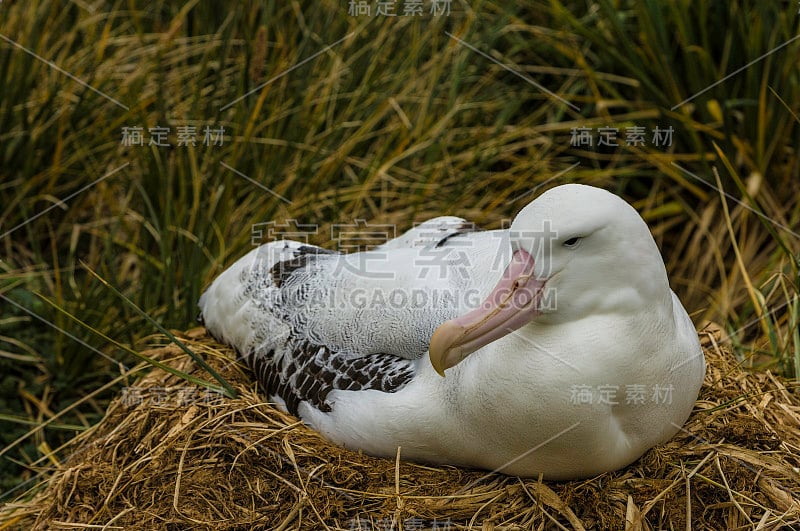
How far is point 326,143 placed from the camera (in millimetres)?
4898

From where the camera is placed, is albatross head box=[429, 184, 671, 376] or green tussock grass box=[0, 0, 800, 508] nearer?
albatross head box=[429, 184, 671, 376]

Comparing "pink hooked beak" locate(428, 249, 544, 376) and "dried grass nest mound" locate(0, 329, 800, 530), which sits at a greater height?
"pink hooked beak" locate(428, 249, 544, 376)

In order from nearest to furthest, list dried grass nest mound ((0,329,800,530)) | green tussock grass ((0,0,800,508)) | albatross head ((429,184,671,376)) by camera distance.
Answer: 1. albatross head ((429,184,671,376))
2. dried grass nest mound ((0,329,800,530))
3. green tussock grass ((0,0,800,508))

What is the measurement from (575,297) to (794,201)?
103 inches

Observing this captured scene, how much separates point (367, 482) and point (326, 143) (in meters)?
2.23

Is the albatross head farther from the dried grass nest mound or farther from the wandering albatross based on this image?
the dried grass nest mound

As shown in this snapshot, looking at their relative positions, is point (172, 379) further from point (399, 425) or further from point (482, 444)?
point (482, 444)

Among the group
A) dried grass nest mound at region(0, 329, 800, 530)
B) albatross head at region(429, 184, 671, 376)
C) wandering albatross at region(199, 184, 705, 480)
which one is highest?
albatross head at region(429, 184, 671, 376)

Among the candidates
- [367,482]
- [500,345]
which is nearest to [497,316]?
[500,345]

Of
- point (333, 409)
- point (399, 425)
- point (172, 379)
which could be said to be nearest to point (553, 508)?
point (399, 425)

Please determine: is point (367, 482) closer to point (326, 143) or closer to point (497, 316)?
point (497, 316)

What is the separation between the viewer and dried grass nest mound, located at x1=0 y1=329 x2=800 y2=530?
116 inches

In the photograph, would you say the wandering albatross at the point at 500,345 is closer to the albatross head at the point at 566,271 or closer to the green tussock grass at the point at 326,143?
the albatross head at the point at 566,271

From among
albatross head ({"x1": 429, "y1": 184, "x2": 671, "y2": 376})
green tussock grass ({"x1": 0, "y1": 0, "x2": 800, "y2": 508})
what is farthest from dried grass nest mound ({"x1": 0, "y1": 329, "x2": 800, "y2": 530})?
green tussock grass ({"x1": 0, "y1": 0, "x2": 800, "y2": 508})
